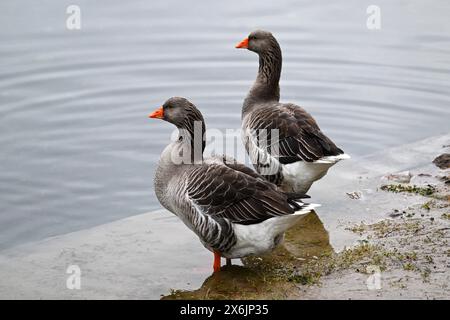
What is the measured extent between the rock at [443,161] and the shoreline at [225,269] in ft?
0.65

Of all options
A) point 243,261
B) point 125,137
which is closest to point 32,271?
point 243,261

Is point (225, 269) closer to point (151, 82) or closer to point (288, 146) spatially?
point (288, 146)

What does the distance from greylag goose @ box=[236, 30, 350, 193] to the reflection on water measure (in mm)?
699

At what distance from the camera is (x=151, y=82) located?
13.1m

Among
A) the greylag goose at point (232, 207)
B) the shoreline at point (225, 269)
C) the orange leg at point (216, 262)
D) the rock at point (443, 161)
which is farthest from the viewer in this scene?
the rock at point (443, 161)

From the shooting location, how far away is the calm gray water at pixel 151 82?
990 centimetres

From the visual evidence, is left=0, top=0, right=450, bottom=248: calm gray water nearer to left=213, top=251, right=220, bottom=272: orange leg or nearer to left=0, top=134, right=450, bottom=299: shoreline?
left=0, top=134, right=450, bottom=299: shoreline

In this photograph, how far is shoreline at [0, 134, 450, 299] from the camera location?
6.79 meters

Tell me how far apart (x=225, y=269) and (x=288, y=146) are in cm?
185

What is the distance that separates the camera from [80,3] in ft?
50.1

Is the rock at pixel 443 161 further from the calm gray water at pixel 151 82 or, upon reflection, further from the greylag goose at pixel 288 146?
the greylag goose at pixel 288 146

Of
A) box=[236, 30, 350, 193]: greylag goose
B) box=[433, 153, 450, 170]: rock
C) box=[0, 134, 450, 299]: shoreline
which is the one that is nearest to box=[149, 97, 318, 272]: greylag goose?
box=[0, 134, 450, 299]: shoreline

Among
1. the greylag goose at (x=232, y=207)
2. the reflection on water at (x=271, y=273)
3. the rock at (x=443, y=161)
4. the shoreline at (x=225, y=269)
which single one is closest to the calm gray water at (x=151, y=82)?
the shoreline at (x=225, y=269)

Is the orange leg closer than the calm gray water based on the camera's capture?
Yes
